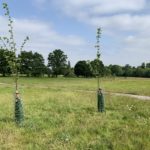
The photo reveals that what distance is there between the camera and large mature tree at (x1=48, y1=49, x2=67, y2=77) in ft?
458

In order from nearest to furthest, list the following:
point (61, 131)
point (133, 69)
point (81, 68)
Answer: point (61, 131), point (81, 68), point (133, 69)

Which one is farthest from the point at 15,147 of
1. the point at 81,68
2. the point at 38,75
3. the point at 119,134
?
the point at 81,68

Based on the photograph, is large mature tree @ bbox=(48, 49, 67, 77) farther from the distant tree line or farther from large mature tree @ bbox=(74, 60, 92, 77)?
large mature tree @ bbox=(74, 60, 92, 77)

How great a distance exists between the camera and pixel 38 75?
134625 mm

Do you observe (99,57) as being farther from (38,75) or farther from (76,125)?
(38,75)

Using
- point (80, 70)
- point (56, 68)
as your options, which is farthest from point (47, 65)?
point (80, 70)

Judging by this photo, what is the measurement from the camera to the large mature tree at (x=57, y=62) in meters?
140

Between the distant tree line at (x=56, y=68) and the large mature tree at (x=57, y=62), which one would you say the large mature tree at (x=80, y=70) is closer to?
the distant tree line at (x=56, y=68)

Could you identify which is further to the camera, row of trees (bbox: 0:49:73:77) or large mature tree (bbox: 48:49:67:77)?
large mature tree (bbox: 48:49:67:77)

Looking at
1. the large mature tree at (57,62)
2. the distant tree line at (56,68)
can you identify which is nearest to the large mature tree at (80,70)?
the distant tree line at (56,68)

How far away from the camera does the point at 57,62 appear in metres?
142

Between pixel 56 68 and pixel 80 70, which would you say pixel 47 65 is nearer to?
pixel 56 68

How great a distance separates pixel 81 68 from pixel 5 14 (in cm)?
12806

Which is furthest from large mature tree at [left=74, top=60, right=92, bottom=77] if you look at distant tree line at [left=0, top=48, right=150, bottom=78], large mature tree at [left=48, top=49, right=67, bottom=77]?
large mature tree at [left=48, top=49, right=67, bottom=77]
